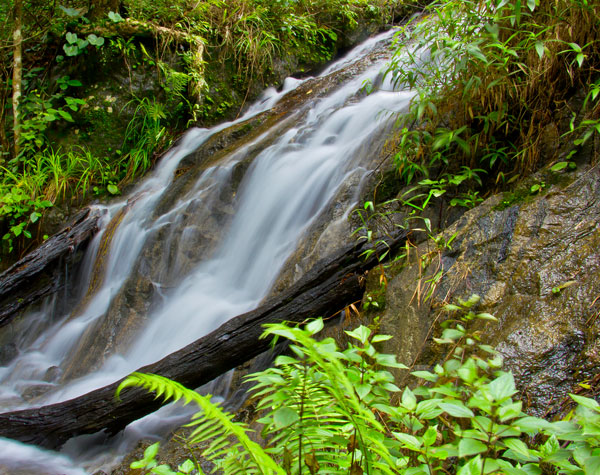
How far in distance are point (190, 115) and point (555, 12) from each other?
15.9 ft

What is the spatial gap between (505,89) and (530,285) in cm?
141

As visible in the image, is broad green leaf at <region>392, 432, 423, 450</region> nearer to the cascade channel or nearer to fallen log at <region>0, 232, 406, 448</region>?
fallen log at <region>0, 232, 406, 448</region>

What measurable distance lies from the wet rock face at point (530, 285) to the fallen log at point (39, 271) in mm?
3452

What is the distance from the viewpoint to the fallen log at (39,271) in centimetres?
409

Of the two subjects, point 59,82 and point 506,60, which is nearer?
point 506,60

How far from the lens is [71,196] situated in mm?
5418

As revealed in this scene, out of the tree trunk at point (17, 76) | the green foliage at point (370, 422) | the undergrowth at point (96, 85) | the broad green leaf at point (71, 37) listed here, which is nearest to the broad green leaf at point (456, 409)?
the green foliage at point (370, 422)

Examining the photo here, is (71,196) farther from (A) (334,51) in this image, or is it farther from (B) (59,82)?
(A) (334,51)

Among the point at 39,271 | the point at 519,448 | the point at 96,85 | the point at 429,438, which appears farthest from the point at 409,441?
the point at 96,85

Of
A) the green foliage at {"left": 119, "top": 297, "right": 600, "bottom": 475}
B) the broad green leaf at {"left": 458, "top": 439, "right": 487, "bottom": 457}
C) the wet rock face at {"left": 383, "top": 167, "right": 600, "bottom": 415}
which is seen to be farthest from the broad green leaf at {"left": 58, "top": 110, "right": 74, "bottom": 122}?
the broad green leaf at {"left": 458, "top": 439, "right": 487, "bottom": 457}

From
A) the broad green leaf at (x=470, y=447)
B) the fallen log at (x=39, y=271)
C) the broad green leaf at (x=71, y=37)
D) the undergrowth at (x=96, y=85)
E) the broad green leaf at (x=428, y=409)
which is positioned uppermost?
the broad green leaf at (x=71, y=37)

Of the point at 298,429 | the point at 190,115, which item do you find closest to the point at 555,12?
the point at 298,429

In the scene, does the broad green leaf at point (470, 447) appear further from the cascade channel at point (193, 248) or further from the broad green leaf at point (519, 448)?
the cascade channel at point (193, 248)

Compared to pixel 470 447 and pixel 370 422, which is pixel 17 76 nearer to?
pixel 370 422
